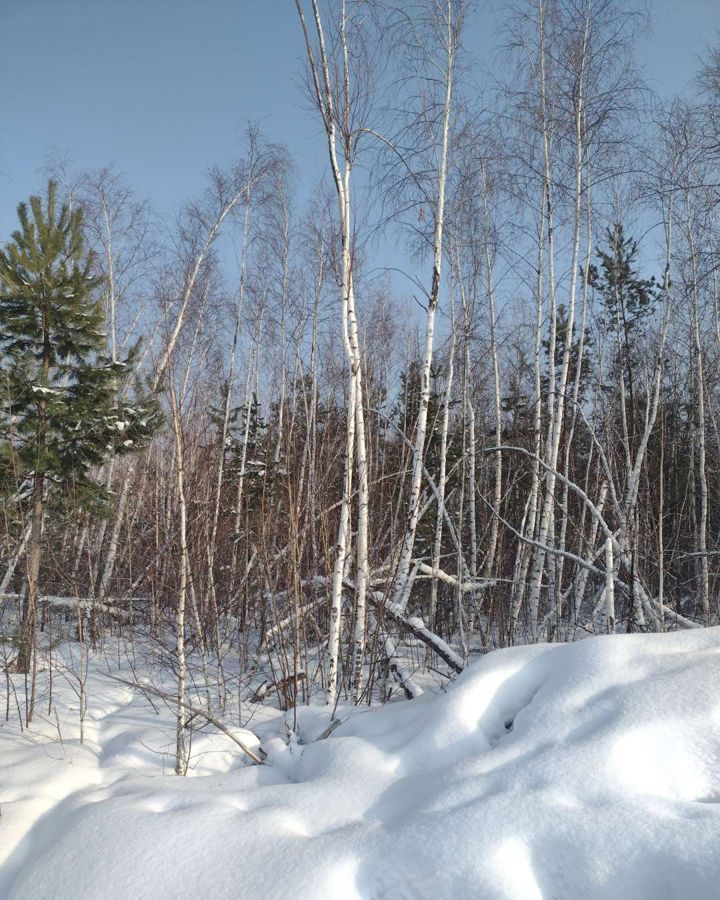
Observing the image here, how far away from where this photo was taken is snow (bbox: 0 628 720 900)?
61.2 inches

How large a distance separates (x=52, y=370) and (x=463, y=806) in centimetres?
739

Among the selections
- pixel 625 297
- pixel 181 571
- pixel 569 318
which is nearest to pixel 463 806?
pixel 181 571

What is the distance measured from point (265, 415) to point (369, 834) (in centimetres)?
1314

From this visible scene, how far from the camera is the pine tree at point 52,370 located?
6.71 metres

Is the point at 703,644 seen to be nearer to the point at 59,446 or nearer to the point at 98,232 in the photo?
the point at 59,446

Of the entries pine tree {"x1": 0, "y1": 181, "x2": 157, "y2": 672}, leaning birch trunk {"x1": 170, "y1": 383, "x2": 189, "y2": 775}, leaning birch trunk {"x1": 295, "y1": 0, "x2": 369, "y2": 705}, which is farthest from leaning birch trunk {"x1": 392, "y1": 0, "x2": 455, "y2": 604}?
pine tree {"x1": 0, "y1": 181, "x2": 157, "y2": 672}

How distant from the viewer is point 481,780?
1.96 metres

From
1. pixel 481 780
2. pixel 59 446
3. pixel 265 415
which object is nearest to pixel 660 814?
pixel 481 780

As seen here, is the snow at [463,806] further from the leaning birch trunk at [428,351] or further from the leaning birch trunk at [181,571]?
the leaning birch trunk at [428,351]

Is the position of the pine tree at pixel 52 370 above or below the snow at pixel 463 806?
above

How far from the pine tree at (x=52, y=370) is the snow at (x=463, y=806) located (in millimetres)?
4691

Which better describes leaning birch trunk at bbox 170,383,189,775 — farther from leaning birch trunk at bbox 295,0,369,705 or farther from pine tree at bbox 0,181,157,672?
pine tree at bbox 0,181,157,672

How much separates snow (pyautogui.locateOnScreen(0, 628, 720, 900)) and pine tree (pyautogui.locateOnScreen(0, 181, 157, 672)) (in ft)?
15.4

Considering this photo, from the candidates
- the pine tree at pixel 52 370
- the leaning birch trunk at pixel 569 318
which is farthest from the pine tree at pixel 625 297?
the pine tree at pixel 52 370
